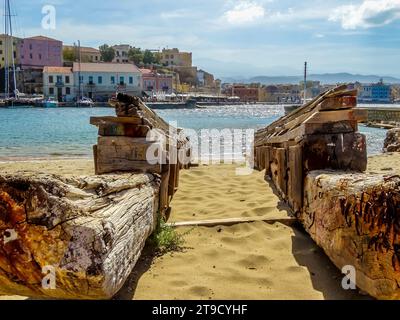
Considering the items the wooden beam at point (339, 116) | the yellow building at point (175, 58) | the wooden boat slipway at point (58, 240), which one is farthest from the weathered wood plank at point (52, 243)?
the yellow building at point (175, 58)

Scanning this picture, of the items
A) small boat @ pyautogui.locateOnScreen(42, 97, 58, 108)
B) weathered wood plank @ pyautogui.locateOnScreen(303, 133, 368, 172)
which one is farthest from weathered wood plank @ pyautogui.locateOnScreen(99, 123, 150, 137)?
small boat @ pyautogui.locateOnScreen(42, 97, 58, 108)

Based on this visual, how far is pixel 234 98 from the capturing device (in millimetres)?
128750

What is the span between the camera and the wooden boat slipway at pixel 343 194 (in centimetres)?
277

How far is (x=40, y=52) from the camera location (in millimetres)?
99562

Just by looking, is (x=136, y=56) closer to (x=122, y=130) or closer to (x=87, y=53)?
(x=87, y=53)

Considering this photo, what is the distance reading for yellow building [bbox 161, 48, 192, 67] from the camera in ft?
463

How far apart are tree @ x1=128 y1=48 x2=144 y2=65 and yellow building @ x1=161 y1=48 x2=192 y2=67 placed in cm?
1505

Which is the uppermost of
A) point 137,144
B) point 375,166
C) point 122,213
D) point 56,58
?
point 56,58

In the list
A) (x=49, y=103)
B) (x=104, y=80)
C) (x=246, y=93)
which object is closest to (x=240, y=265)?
(x=49, y=103)

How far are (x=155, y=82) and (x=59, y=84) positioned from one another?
23104mm

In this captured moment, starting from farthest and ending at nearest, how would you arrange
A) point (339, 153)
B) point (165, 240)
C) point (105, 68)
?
point (105, 68), point (339, 153), point (165, 240)
